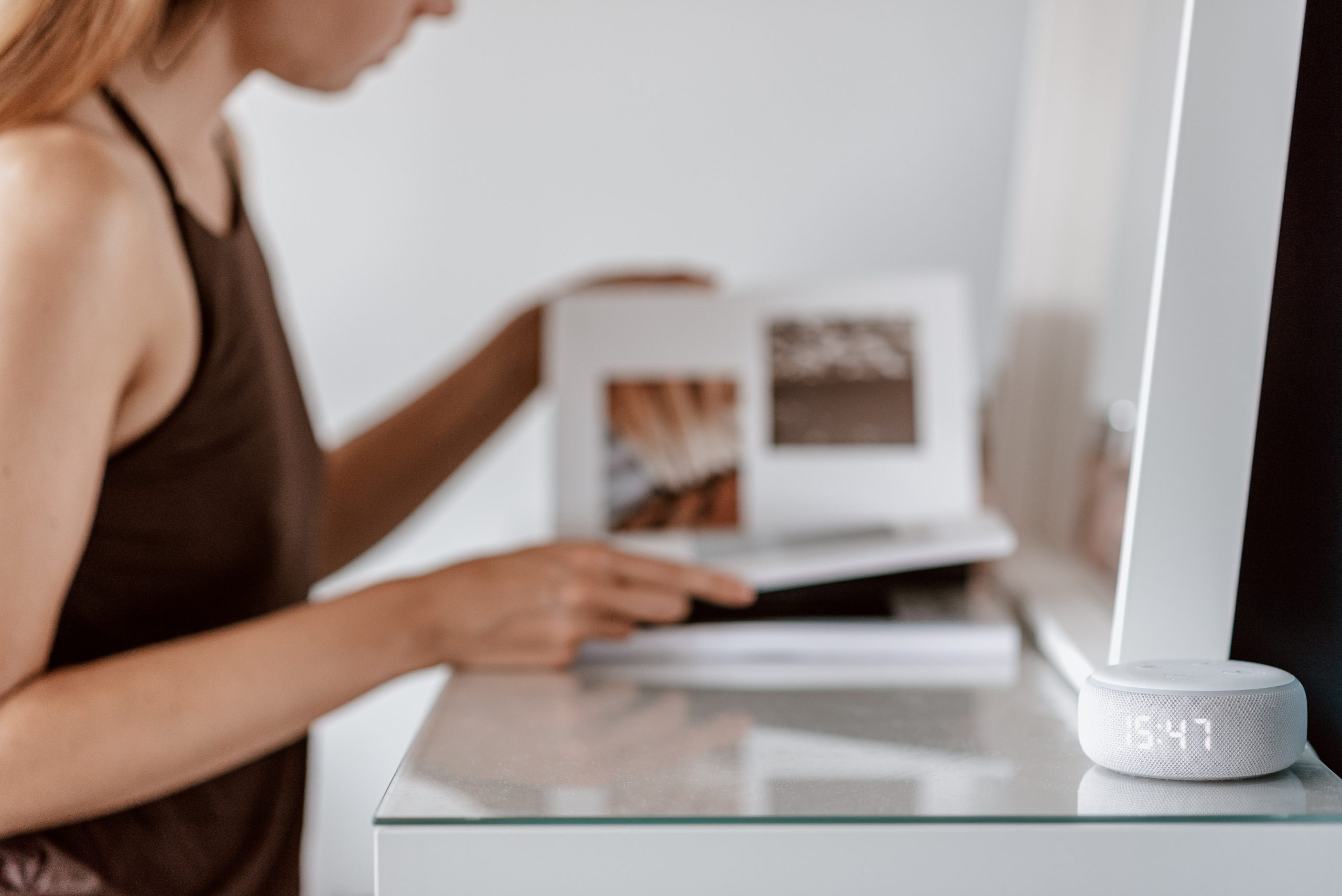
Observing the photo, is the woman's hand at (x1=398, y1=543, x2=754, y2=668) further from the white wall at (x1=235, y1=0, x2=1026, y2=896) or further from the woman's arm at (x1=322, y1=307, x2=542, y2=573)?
the white wall at (x1=235, y1=0, x2=1026, y2=896)

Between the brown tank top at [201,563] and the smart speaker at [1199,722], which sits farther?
the brown tank top at [201,563]

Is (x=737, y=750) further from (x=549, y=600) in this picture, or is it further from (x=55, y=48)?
(x=55, y=48)

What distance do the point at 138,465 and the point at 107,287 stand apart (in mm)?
121

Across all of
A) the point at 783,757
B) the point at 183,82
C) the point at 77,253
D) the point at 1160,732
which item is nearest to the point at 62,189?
the point at 77,253

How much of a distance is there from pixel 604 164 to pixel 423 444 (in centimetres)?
41

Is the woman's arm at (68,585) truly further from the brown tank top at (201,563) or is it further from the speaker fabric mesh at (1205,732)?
the speaker fabric mesh at (1205,732)

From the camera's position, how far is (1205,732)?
41 centimetres

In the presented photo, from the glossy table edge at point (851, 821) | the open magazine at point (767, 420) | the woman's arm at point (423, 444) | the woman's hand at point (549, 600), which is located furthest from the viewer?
the woman's arm at point (423, 444)

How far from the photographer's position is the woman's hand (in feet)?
2.05

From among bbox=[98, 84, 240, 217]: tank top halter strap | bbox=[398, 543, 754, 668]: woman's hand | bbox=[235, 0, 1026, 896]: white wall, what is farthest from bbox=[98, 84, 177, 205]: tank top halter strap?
bbox=[235, 0, 1026, 896]: white wall

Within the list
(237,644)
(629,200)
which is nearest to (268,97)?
(629,200)

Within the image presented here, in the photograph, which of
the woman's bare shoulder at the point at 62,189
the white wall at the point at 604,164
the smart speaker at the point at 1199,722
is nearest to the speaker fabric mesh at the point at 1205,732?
the smart speaker at the point at 1199,722

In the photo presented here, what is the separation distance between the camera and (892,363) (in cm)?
82

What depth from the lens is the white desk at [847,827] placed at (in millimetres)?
388
